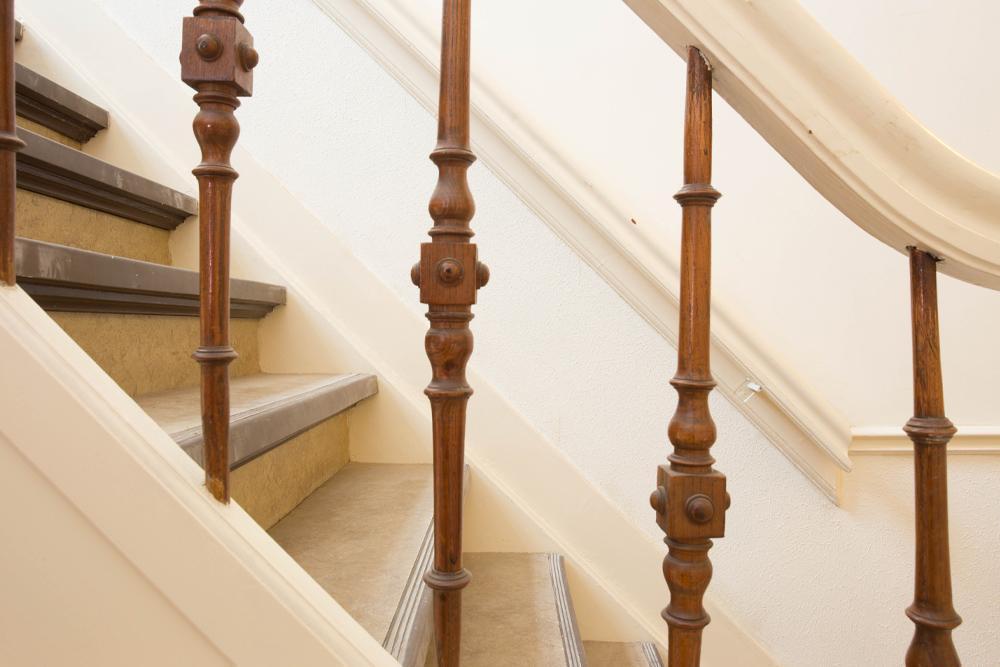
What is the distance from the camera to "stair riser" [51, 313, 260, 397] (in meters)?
0.97

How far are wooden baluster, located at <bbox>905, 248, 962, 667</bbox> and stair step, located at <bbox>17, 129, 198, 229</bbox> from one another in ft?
3.50

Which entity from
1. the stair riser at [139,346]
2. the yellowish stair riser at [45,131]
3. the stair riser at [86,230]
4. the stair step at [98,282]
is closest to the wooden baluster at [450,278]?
the stair step at [98,282]

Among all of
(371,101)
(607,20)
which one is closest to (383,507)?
(371,101)

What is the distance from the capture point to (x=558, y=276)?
165cm

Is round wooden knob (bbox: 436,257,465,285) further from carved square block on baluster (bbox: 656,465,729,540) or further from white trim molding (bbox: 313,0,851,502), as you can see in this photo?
white trim molding (bbox: 313,0,851,502)

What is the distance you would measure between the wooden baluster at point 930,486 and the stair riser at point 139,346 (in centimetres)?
102

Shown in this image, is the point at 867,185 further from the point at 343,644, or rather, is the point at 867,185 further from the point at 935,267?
the point at 343,644

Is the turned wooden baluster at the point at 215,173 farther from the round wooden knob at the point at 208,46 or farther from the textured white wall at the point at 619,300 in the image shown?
the textured white wall at the point at 619,300

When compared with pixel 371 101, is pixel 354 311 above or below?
below

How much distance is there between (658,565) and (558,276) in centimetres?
71

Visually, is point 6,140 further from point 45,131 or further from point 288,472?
point 45,131

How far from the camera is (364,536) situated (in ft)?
3.41

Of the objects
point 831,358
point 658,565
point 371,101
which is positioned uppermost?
point 371,101

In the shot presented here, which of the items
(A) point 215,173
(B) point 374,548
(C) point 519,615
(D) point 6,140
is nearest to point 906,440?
(C) point 519,615
